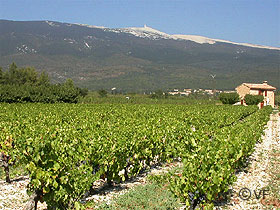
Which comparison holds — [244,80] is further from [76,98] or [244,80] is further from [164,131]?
[164,131]

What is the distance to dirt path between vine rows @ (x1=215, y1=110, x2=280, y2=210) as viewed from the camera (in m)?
8.33

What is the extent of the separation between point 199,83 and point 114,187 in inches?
6348

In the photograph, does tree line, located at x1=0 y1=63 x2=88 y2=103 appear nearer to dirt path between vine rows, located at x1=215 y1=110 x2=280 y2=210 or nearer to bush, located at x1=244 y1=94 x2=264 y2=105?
bush, located at x1=244 y1=94 x2=264 y2=105

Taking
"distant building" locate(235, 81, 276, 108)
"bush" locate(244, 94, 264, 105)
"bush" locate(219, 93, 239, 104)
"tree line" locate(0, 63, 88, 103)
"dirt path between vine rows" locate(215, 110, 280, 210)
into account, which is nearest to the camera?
"dirt path between vine rows" locate(215, 110, 280, 210)

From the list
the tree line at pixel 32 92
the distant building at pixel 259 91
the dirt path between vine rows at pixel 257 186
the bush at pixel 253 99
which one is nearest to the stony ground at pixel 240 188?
the dirt path between vine rows at pixel 257 186

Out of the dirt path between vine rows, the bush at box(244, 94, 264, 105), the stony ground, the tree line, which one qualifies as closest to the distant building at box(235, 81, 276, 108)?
the bush at box(244, 94, 264, 105)

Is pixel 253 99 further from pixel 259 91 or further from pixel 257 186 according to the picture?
pixel 257 186

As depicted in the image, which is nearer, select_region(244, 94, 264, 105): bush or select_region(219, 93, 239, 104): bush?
select_region(244, 94, 264, 105): bush

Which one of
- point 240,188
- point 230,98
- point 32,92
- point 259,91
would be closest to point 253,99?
point 230,98

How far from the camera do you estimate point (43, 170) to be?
7.27m

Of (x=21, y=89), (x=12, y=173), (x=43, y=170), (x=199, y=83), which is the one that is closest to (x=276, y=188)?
(x=43, y=170)

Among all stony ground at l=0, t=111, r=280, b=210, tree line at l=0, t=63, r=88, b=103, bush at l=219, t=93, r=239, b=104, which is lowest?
bush at l=219, t=93, r=239, b=104

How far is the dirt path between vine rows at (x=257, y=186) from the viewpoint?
8328 millimetres

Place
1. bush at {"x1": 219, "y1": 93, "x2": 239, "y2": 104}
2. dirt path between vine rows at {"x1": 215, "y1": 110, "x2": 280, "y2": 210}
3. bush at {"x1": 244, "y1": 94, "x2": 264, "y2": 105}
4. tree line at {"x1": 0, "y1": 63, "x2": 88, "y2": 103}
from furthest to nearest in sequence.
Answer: bush at {"x1": 219, "y1": 93, "x2": 239, "y2": 104} < bush at {"x1": 244, "y1": 94, "x2": 264, "y2": 105} < tree line at {"x1": 0, "y1": 63, "x2": 88, "y2": 103} < dirt path between vine rows at {"x1": 215, "y1": 110, "x2": 280, "y2": 210}
